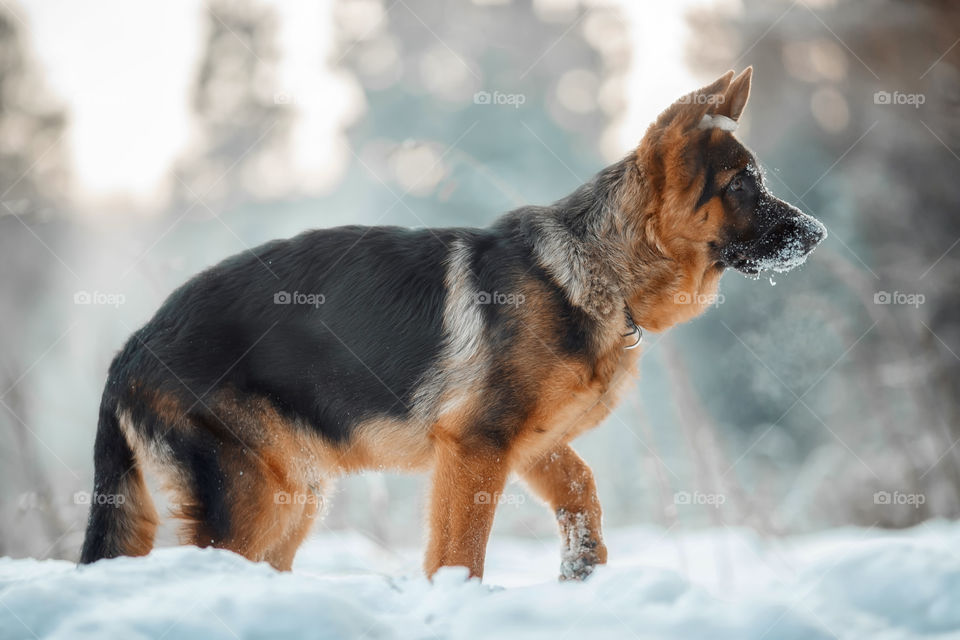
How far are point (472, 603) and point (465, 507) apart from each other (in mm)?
1025

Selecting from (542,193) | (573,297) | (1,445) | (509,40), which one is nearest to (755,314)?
(542,193)

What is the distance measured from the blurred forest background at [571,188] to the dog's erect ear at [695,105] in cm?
280

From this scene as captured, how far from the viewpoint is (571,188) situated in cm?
1745

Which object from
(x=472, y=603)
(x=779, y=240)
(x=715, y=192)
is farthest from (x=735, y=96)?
(x=472, y=603)

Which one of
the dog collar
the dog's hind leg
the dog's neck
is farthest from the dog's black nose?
the dog's hind leg

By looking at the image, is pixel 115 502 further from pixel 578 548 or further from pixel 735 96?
pixel 735 96

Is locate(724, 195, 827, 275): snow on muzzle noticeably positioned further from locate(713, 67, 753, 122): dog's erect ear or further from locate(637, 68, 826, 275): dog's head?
locate(713, 67, 753, 122): dog's erect ear

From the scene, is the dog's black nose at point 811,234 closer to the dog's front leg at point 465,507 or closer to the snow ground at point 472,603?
the snow ground at point 472,603

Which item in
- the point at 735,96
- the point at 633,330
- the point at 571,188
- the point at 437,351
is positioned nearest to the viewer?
the point at 437,351

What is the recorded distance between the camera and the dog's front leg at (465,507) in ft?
12.8

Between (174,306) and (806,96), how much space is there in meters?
13.0

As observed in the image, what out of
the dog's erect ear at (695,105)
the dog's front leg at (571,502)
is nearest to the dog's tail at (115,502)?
the dog's front leg at (571,502)

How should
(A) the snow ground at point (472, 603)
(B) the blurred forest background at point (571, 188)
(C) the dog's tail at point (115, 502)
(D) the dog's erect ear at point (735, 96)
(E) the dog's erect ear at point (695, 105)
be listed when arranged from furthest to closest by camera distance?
(B) the blurred forest background at point (571, 188) → (D) the dog's erect ear at point (735, 96) → (E) the dog's erect ear at point (695, 105) → (C) the dog's tail at point (115, 502) → (A) the snow ground at point (472, 603)

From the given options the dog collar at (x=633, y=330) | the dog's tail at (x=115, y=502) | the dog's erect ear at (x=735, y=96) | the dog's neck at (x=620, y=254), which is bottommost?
the dog's tail at (x=115, y=502)
